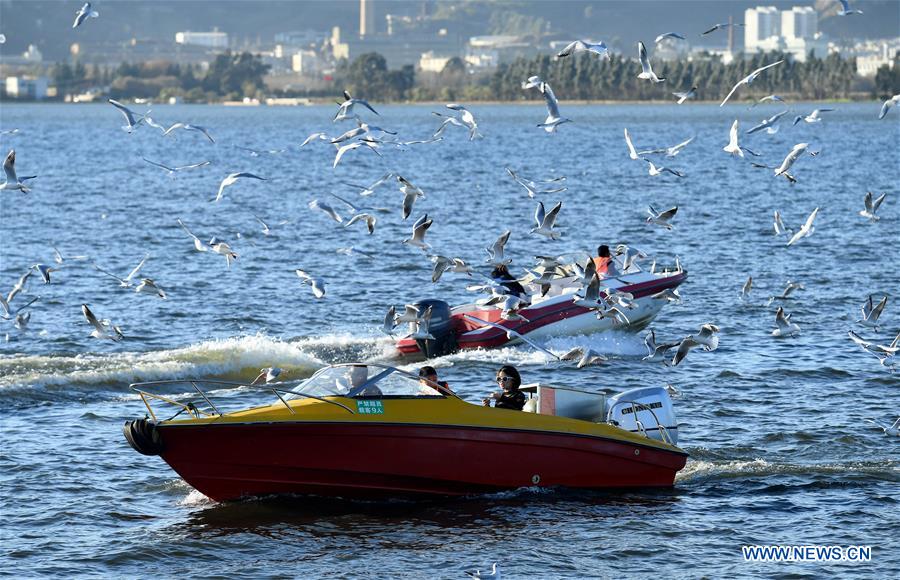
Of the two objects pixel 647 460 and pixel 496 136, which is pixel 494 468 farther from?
pixel 496 136

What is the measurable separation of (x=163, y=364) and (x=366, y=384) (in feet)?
29.3

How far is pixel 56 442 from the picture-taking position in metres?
20.9

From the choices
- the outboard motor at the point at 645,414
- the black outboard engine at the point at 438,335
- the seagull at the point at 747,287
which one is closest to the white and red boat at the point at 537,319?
the black outboard engine at the point at 438,335

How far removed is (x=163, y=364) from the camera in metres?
25.9

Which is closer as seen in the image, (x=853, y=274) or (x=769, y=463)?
(x=769, y=463)

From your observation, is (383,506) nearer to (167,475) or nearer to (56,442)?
(167,475)

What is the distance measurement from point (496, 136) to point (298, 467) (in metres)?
132

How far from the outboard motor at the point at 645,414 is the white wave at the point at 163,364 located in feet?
26.2

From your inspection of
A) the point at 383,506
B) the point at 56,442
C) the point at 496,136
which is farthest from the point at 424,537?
the point at 496,136

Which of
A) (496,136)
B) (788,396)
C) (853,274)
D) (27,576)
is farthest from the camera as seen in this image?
(496,136)

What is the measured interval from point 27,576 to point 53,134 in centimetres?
14586

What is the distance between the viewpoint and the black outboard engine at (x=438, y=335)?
90.8 ft

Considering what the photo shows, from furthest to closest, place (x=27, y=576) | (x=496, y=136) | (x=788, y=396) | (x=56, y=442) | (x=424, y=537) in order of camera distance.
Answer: (x=496, y=136), (x=788, y=396), (x=56, y=442), (x=424, y=537), (x=27, y=576)

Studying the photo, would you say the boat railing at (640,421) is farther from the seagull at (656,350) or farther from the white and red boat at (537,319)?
the white and red boat at (537,319)
